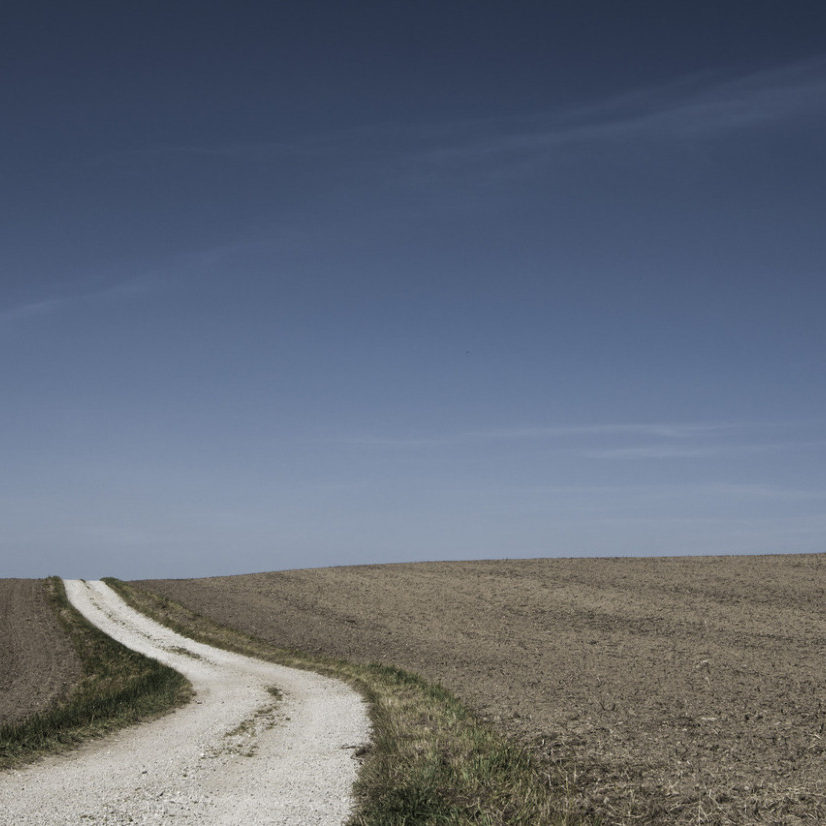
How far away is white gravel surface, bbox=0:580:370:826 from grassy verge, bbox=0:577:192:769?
67 cm

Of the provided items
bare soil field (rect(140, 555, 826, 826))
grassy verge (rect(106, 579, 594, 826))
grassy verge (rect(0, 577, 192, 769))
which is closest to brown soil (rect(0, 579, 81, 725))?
grassy verge (rect(0, 577, 192, 769))

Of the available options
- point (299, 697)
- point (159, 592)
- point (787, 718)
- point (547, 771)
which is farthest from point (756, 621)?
point (159, 592)

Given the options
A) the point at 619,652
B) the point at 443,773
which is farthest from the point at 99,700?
the point at 619,652

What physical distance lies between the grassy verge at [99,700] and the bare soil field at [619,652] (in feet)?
24.8

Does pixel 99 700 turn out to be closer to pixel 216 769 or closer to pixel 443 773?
pixel 216 769

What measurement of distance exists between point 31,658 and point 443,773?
29.5 m

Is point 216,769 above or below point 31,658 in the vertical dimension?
above

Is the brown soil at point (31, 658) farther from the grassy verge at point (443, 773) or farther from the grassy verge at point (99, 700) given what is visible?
the grassy verge at point (443, 773)

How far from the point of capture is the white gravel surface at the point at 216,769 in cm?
1284

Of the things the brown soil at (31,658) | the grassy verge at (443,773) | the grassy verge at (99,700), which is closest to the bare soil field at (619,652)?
the grassy verge at (443,773)

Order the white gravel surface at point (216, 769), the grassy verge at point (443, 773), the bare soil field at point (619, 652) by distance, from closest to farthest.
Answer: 1. the grassy verge at point (443, 773)
2. the white gravel surface at point (216, 769)
3. the bare soil field at point (619, 652)

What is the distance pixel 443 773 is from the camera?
14.6m

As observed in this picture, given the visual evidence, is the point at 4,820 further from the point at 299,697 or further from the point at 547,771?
the point at 299,697

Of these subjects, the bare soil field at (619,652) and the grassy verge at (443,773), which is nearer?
the grassy verge at (443,773)
